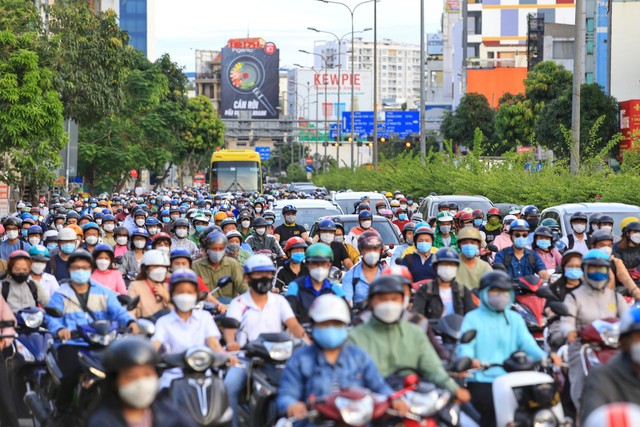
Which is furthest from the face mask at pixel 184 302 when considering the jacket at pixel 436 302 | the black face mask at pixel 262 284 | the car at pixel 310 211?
the car at pixel 310 211

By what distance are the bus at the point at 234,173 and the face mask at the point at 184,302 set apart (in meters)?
48.7

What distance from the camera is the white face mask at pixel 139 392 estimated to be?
6.28 m

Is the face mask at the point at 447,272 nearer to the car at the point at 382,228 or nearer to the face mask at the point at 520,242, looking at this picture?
the face mask at the point at 520,242

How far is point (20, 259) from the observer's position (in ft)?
42.2

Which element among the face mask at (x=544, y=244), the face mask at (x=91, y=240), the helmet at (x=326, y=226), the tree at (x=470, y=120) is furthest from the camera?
the tree at (x=470, y=120)

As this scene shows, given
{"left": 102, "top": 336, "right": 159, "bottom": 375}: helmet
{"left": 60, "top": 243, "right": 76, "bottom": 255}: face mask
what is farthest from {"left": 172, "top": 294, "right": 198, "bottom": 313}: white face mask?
{"left": 60, "top": 243, "right": 76, "bottom": 255}: face mask

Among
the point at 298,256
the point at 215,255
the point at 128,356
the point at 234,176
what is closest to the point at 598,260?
the point at 215,255

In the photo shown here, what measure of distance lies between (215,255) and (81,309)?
10.2ft

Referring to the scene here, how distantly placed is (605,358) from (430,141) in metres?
Answer: 123

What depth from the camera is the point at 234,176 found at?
5878 centimetres

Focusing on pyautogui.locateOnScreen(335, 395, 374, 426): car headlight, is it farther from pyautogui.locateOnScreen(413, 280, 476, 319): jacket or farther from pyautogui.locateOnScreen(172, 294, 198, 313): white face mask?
pyautogui.locateOnScreen(413, 280, 476, 319): jacket

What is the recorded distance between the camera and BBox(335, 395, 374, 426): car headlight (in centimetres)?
689

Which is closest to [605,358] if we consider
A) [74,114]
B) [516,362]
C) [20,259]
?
[516,362]

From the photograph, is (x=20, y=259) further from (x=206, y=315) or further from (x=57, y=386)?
(x=206, y=315)
